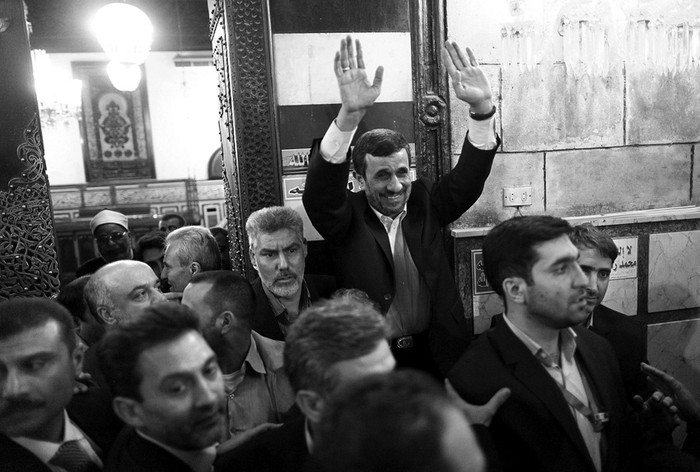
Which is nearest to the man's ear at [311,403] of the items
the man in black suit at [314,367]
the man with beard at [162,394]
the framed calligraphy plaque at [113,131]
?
the man in black suit at [314,367]

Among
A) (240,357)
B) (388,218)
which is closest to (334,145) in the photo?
(388,218)

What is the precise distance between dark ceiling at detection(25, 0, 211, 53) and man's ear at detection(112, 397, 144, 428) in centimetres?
754

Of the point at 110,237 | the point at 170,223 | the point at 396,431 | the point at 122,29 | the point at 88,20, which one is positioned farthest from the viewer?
the point at 88,20

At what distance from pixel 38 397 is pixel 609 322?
207cm

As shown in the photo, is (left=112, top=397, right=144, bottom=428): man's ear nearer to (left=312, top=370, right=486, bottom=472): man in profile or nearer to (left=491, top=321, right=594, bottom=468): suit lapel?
(left=312, top=370, right=486, bottom=472): man in profile

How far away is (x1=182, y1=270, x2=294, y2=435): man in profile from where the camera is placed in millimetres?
1840

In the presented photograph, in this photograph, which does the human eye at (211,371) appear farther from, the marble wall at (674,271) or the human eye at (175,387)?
the marble wall at (674,271)

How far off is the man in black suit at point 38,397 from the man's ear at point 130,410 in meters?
0.23

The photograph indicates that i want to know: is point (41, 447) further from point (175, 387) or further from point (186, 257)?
point (186, 257)

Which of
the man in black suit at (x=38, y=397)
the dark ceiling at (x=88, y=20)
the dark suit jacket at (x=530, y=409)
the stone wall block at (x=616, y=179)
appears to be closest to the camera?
the man in black suit at (x=38, y=397)

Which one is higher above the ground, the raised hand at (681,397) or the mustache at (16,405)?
the mustache at (16,405)

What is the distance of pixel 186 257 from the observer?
307 cm

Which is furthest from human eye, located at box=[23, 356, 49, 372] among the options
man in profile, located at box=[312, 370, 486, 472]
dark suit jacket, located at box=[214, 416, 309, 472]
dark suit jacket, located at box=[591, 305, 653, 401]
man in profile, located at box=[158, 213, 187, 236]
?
man in profile, located at box=[158, 213, 187, 236]

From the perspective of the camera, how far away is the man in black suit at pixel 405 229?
2.30 metres
